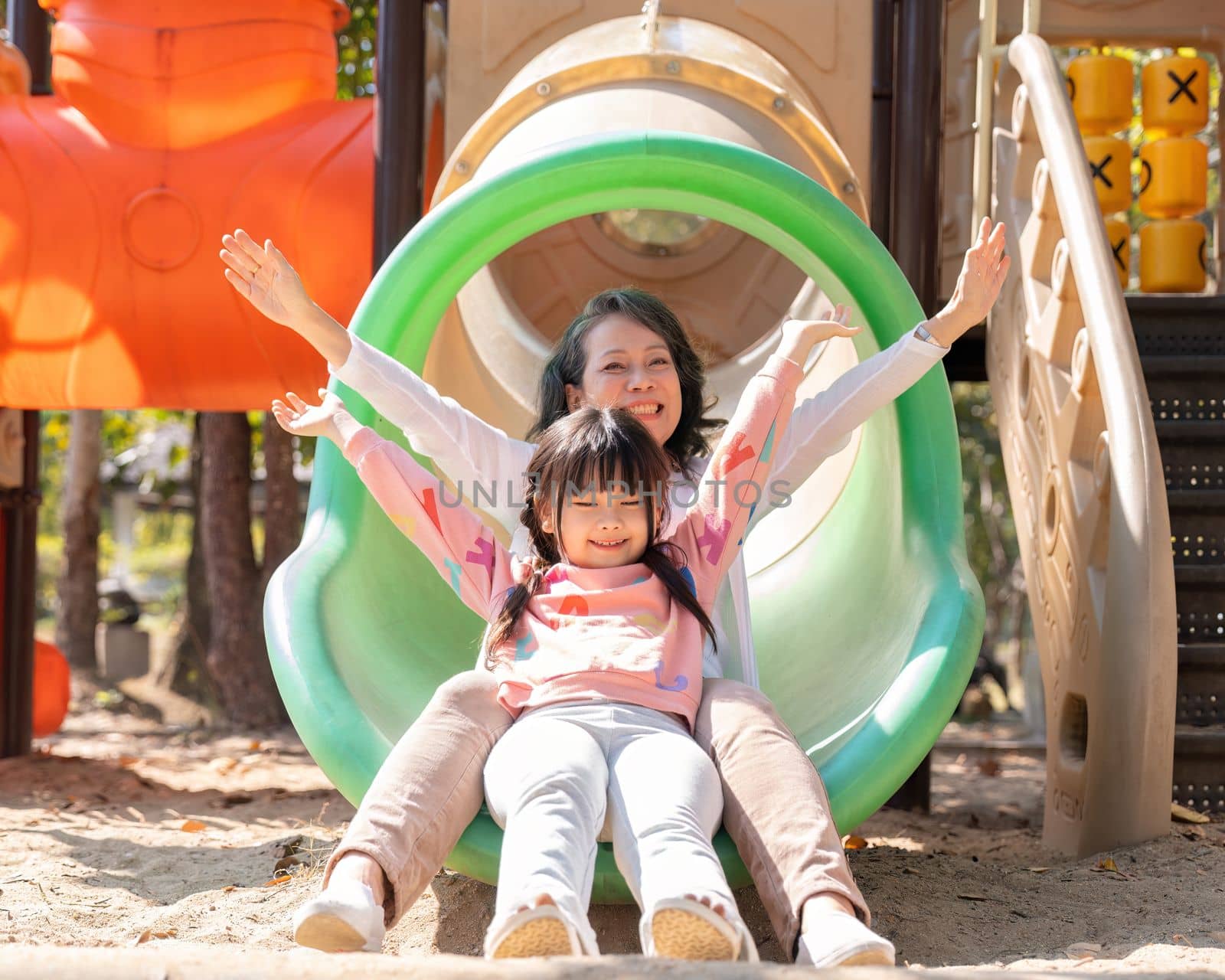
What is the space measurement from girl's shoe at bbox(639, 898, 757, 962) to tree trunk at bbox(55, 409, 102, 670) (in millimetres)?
6497

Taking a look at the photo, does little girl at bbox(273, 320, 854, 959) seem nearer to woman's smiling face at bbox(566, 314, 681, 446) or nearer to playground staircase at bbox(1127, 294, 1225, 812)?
woman's smiling face at bbox(566, 314, 681, 446)

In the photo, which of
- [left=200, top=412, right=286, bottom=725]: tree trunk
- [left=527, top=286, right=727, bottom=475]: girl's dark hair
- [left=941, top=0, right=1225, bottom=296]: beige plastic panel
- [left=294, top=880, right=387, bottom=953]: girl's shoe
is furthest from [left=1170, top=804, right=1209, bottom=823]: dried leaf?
[left=200, top=412, right=286, bottom=725]: tree trunk

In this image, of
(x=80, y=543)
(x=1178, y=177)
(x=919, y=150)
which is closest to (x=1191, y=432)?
(x=919, y=150)

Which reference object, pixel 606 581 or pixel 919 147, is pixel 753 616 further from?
pixel 919 147

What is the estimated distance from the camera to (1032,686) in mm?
9391

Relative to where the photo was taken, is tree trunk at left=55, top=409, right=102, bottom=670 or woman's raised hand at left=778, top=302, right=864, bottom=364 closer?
woman's raised hand at left=778, top=302, right=864, bottom=364

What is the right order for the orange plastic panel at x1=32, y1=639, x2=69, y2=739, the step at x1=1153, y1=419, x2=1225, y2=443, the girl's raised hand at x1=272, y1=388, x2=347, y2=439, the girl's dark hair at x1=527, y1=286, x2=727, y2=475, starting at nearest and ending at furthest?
Result: the girl's raised hand at x1=272, y1=388, x2=347, y2=439 → the girl's dark hair at x1=527, y1=286, x2=727, y2=475 → the step at x1=1153, y1=419, x2=1225, y2=443 → the orange plastic panel at x1=32, y1=639, x2=69, y2=739

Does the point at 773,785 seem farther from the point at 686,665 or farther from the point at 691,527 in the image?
the point at 691,527

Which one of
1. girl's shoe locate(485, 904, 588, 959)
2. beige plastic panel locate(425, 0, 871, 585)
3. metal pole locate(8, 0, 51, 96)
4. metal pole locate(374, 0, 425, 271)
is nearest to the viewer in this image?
girl's shoe locate(485, 904, 588, 959)

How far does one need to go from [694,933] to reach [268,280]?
53.6 inches

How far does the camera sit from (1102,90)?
4770mm

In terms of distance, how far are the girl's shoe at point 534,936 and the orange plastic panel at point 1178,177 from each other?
4.00m

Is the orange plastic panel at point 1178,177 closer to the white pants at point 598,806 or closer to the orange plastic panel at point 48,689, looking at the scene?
the white pants at point 598,806

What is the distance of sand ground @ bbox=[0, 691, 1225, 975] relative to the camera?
2244 millimetres
